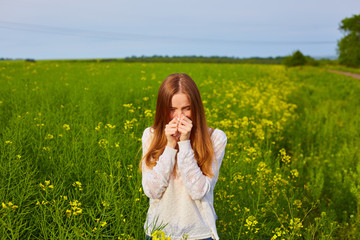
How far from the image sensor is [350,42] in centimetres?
4088

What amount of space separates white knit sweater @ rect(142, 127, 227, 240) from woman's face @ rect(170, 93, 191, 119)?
0.74 ft

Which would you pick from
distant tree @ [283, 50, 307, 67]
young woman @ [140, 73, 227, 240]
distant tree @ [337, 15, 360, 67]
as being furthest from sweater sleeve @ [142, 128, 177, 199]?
distant tree @ [337, 15, 360, 67]

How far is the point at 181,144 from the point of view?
176 centimetres

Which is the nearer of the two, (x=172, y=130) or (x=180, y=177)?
(x=172, y=130)

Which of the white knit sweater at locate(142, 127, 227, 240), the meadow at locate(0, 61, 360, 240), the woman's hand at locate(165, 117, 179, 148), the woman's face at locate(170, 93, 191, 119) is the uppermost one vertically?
the woman's face at locate(170, 93, 191, 119)

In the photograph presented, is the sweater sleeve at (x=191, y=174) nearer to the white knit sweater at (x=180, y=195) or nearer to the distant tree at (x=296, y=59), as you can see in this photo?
the white knit sweater at (x=180, y=195)

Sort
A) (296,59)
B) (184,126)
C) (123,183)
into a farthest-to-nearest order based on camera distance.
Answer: (296,59) → (123,183) → (184,126)

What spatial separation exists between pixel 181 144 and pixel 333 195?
11.5 feet

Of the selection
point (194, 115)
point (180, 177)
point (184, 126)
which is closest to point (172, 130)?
point (184, 126)

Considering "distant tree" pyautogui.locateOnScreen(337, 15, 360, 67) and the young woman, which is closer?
the young woman

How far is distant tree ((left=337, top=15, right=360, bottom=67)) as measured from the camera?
39.1 m

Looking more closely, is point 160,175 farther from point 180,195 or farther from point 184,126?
point 184,126

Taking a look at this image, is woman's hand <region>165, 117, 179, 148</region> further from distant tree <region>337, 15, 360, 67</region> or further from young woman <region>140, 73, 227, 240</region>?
distant tree <region>337, 15, 360, 67</region>

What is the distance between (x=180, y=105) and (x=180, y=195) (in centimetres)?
52
